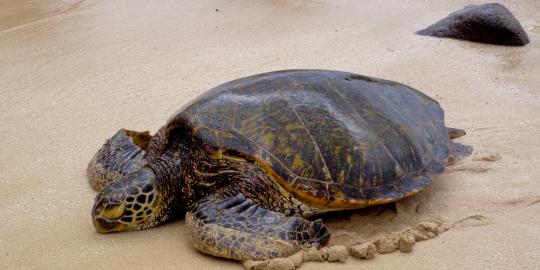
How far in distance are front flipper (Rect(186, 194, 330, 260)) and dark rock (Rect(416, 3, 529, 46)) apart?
4.39 metres

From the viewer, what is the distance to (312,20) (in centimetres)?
716

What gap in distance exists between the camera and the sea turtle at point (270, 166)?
9.12ft

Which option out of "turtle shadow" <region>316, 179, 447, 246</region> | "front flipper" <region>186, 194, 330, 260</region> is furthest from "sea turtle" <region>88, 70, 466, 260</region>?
"turtle shadow" <region>316, 179, 447, 246</region>

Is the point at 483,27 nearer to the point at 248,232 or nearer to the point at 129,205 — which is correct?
the point at 248,232

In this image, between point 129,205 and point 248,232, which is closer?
point 248,232

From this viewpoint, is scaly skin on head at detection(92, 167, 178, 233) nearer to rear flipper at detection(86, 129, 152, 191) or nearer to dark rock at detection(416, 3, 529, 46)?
rear flipper at detection(86, 129, 152, 191)

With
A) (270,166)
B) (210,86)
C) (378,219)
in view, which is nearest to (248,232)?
(270,166)

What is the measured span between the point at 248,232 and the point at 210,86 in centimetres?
282

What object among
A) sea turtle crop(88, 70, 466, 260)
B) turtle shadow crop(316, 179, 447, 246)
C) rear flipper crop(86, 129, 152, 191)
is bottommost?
turtle shadow crop(316, 179, 447, 246)

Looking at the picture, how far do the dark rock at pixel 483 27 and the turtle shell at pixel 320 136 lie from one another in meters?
3.31

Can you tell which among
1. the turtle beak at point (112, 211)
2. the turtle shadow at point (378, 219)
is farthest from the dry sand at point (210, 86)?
the turtle beak at point (112, 211)

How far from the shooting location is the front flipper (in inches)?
104

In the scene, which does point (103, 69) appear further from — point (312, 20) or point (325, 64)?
point (312, 20)

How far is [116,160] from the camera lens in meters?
3.59
